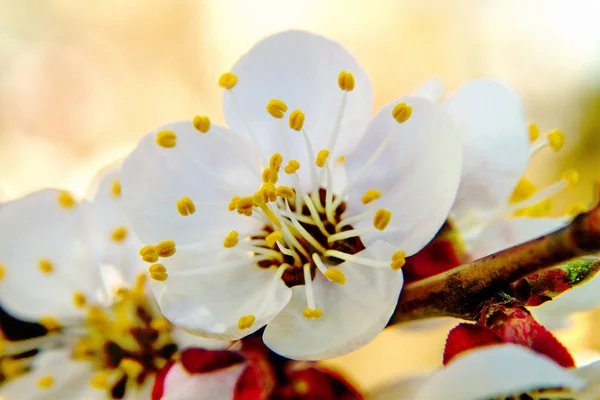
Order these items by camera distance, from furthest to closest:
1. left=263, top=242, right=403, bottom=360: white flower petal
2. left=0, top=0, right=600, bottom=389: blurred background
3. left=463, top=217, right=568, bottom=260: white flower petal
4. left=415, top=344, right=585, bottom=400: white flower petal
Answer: left=0, top=0, right=600, bottom=389: blurred background
left=463, top=217, right=568, bottom=260: white flower petal
left=263, top=242, right=403, bottom=360: white flower petal
left=415, top=344, right=585, bottom=400: white flower petal

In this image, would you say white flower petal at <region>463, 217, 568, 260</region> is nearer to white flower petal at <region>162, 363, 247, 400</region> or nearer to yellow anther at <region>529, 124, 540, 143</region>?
yellow anther at <region>529, 124, 540, 143</region>

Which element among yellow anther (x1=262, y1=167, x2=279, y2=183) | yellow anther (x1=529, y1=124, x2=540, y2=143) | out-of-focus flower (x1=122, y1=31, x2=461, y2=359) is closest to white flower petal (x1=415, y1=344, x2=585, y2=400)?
out-of-focus flower (x1=122, y1=31, x2=461, y2=359)

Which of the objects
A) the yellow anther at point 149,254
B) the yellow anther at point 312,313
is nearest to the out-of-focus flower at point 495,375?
the yellow anther at point 312,313

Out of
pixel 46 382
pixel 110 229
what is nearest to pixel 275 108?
pixel 110 229

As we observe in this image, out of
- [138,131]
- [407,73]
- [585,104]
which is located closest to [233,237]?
[138,131]

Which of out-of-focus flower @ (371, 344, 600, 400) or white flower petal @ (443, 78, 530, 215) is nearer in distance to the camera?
out-of-focus flower @ (371, 344, 600, 400)

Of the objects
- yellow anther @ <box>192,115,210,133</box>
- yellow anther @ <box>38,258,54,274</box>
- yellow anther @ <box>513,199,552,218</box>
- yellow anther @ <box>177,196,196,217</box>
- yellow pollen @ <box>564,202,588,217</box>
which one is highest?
yellow anther @ <box>192,115,210,133</box>

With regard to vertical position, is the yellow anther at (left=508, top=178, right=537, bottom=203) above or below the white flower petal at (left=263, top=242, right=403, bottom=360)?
below
